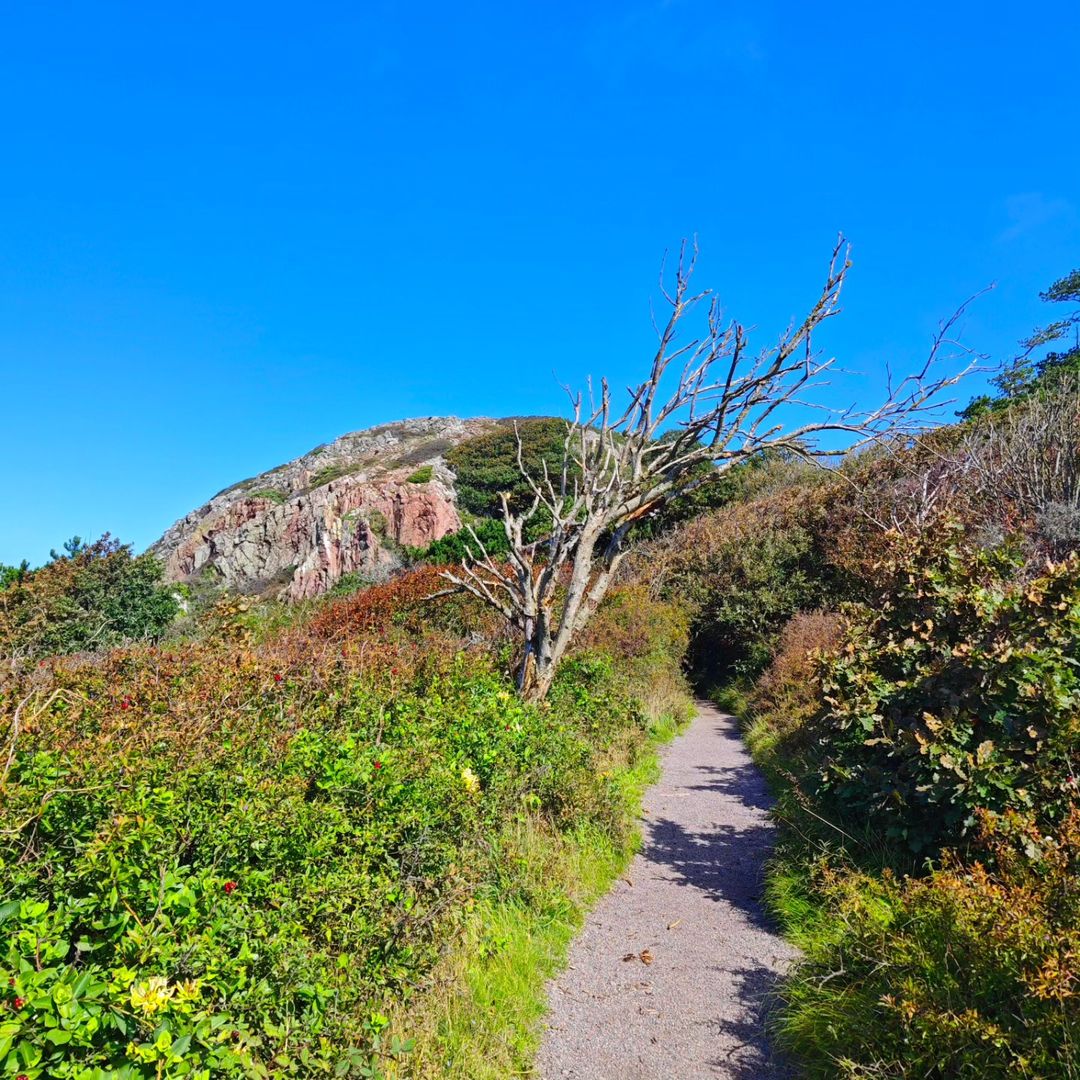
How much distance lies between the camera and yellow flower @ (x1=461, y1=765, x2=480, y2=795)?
13.8 feet

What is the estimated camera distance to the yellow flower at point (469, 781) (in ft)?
13.8

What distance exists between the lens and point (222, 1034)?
2.08 metres

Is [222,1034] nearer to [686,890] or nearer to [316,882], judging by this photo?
[316,882]

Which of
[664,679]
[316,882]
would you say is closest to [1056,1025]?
[316,882]

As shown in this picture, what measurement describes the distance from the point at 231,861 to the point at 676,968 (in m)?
3.00

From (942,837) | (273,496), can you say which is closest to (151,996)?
(942,837)

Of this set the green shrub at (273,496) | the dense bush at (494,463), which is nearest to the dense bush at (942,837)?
the dense bush at (494,463)

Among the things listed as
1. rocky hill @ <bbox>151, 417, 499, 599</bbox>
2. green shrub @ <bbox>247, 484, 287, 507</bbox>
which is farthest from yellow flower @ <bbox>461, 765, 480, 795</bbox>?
green shrub @ <bbox>247, 484, 287, 507</bbox>

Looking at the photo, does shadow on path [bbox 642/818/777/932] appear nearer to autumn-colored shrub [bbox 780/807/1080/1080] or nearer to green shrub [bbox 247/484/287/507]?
autumn-colored shrub [bbox 780/807/1080/1080]

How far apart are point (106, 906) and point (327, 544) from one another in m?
28.4

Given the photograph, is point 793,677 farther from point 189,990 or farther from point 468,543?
point 189,990

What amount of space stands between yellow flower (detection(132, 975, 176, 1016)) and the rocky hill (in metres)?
22.8

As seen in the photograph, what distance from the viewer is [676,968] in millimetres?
4309

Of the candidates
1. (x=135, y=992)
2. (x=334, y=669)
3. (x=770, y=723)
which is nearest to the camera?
(x=135, y=992)
